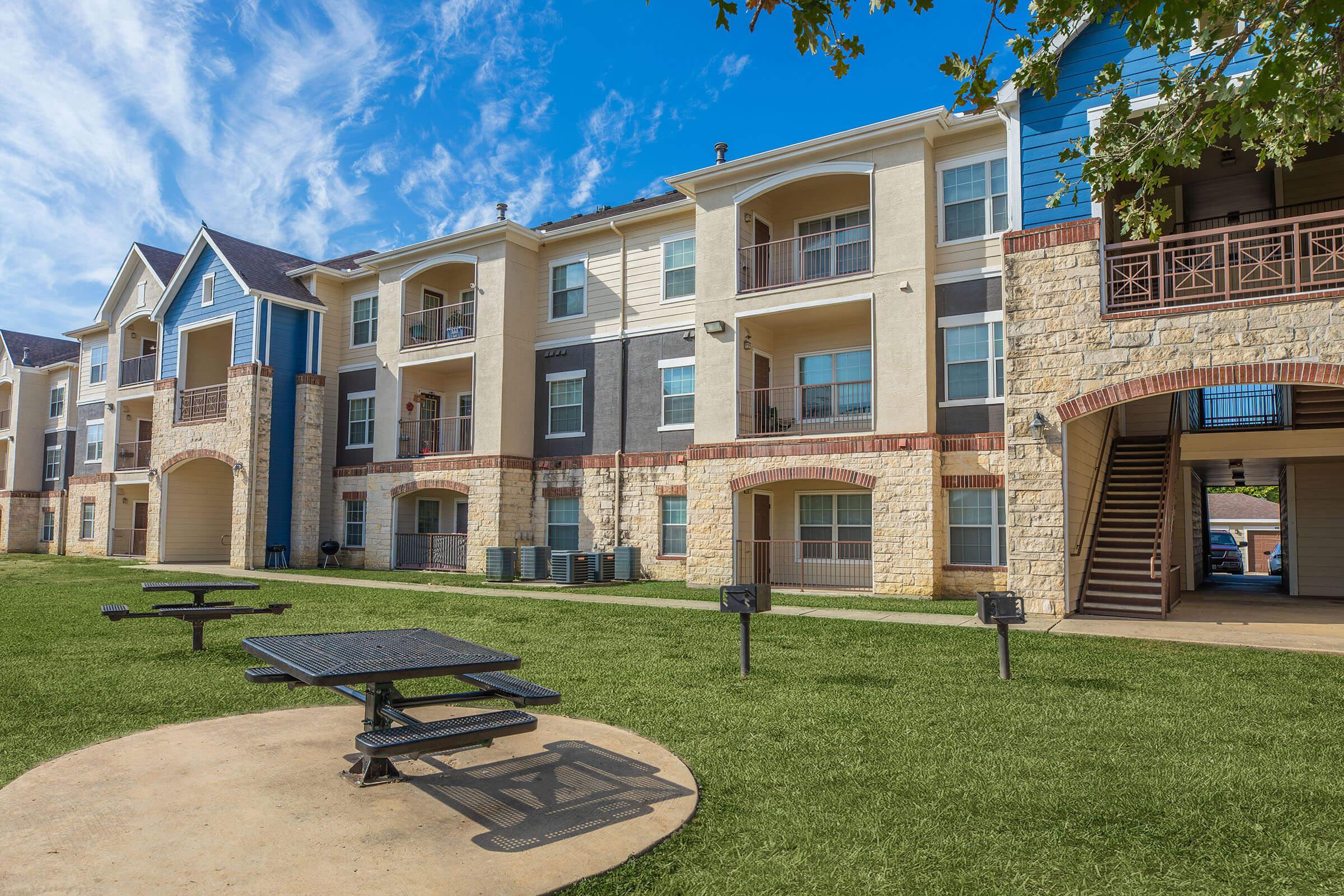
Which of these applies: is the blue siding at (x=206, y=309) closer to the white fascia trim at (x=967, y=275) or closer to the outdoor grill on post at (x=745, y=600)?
the white fascia trim at (x=967, y=275)

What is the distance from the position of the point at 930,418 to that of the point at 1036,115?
5710mm

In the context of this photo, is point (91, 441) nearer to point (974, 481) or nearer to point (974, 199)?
point (974, 481)

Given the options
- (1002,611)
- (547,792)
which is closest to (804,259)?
(1002,611)

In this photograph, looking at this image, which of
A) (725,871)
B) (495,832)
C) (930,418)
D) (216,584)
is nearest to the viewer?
(725,871)

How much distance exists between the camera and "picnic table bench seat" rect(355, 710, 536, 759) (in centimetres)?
432

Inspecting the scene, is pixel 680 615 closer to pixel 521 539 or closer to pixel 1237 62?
pixel 521 539

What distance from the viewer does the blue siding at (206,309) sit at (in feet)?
84.5

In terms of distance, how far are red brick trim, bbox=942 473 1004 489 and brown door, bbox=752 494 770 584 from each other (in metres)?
4.37

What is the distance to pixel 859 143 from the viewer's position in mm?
17406

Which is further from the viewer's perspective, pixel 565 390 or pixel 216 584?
pixel 565 390

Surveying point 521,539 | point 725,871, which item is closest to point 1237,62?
point 725,871

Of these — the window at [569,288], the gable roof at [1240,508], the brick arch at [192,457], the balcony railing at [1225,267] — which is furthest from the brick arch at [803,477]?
the gable roof at [1240,508]

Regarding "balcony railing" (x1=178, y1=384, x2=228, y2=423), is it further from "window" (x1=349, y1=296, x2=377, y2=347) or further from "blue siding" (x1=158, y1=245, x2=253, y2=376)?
"window" (x1=349, y1=296, x2=377, y2=347)

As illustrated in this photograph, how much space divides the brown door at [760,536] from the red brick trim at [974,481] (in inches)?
172
